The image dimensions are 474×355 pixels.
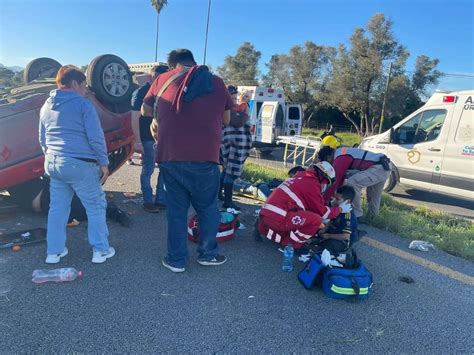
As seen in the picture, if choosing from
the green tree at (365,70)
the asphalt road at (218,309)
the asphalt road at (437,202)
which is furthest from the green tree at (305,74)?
the asphalt road at (218,309)

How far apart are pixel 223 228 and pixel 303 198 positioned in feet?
3.46

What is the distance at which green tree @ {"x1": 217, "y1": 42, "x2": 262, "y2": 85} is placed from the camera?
46375mm

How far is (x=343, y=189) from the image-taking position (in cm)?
467

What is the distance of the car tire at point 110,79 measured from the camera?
209 inches

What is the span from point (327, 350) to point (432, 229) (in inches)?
147

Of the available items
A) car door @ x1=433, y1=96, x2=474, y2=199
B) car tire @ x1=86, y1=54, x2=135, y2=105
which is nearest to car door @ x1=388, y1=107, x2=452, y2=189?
car door @ x1=433, y1=96, x2=474, y2=199

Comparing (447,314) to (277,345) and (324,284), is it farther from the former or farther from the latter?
(277,345)

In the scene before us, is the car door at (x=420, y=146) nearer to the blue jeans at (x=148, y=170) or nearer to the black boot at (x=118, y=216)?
the blue jeans at (x=148, y=170)

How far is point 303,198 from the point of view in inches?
167

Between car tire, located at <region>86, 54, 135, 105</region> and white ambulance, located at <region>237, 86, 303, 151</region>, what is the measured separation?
32.2ft

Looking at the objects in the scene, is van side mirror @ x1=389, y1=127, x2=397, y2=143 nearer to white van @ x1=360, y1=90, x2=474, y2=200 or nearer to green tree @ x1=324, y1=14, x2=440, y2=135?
white van @ x1=360, y1=90, x2=474, y2=200

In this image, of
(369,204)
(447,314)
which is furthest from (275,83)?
(447,314)

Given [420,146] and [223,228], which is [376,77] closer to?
[420,146]

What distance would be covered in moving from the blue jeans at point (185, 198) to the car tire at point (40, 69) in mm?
4140
